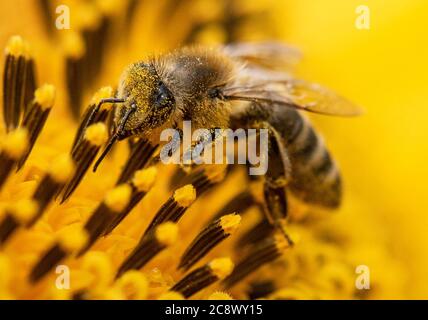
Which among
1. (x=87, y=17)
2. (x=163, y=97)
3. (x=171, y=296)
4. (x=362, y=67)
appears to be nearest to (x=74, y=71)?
(x=87, y=17)

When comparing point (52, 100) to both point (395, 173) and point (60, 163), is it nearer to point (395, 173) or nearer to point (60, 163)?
point (60, 163)

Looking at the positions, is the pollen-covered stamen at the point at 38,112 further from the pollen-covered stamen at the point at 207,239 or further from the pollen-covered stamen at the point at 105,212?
the pollen-covered stamen at the point at 207,239

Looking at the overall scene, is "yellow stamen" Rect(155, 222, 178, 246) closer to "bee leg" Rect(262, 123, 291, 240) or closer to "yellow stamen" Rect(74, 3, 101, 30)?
"bee leg" Rect(262, 123, 291, 240)

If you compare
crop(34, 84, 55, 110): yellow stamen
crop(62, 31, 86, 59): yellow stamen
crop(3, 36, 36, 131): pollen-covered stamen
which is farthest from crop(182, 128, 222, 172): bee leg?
crop(62, 31, 86, 59): yellow stamen

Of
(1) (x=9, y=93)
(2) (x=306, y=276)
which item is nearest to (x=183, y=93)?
(1) (x=9, y=93)

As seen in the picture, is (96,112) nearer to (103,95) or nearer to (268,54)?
(103,95)

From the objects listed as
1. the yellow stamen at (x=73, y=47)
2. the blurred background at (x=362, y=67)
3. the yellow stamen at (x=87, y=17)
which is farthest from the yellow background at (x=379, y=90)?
the yellow stamen at (x=73, y=47)

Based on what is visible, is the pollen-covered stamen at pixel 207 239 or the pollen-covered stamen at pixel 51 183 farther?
the pollen-covered stamen at pixel 207 239
